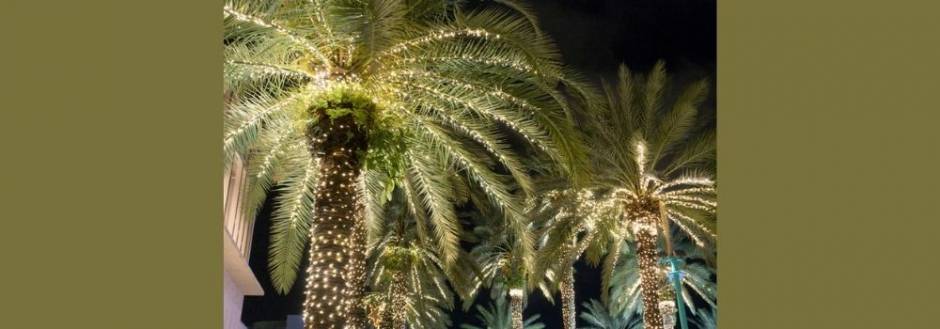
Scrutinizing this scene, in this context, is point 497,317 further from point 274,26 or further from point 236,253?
point 274,26


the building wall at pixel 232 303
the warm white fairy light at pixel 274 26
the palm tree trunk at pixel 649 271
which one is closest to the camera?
the warm white fairy light at pixel 274 26

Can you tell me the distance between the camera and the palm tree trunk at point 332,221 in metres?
8.71

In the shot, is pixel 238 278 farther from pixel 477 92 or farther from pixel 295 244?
pixel 477 92

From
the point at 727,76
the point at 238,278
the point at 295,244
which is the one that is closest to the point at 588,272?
the point at 238,278

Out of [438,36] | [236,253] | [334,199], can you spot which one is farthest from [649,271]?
[236,253]

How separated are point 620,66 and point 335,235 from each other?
27.4ft

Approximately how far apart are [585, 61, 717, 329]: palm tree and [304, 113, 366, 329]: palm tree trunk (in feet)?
26.3

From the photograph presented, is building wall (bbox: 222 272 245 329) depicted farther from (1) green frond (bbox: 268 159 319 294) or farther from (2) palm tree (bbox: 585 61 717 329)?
(2) palm tree (bbox: 585 61 717 329)

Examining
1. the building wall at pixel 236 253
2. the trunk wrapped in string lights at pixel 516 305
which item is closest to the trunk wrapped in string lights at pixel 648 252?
the building wall at pixel 236 253

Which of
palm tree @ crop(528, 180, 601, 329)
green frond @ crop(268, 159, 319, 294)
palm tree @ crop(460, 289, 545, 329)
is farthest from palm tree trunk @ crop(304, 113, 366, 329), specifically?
palm tree @ crop(460, 289, 545, 329)

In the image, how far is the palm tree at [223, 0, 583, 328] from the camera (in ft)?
28.5

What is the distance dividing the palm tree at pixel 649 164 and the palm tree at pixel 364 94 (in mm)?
6156

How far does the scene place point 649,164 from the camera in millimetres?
16672

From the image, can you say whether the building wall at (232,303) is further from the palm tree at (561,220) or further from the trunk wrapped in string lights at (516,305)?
the palm tree at (561,220)
